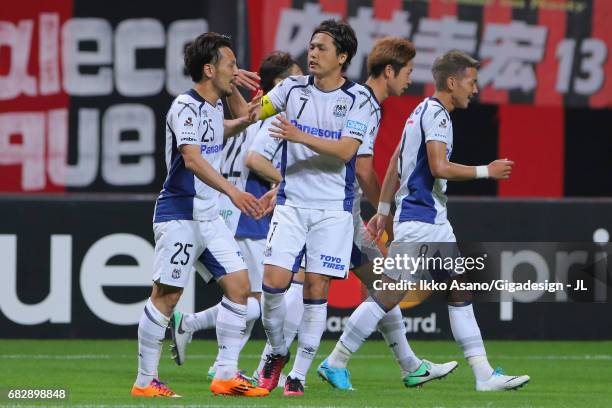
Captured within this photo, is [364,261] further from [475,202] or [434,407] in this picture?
[475,202]

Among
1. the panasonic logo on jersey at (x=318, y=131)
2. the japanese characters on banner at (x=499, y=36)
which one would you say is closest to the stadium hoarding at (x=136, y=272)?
the japanese characters on banner at (x=499, y=36)

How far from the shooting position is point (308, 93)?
847 cm

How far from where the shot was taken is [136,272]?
480 inches

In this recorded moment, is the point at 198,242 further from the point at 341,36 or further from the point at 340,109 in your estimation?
the point at 341,36

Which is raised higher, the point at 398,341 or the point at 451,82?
the point at 451,82

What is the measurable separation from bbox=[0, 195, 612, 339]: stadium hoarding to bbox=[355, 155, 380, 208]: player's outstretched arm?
122 inches

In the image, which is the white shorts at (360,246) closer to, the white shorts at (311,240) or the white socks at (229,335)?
the white shorts at (311,240)

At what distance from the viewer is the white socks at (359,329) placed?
891 centimetres

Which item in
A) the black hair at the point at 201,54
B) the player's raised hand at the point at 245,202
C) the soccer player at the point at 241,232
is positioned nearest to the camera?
the player's raised hand at the point at 245,202

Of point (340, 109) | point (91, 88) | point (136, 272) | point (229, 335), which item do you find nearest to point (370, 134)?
point (340, 109)

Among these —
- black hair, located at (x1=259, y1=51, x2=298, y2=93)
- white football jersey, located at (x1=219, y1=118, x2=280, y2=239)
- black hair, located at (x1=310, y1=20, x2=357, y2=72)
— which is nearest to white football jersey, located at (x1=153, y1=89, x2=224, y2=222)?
black hair, located at (x1=310, y1=20, x2=357, y2=72)

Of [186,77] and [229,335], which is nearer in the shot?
[229,335]

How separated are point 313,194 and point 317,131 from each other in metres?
0.34

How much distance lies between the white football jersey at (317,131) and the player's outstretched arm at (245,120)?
0.32 feet
